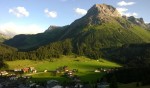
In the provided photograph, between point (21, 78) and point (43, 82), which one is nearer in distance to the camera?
point (43, 82)

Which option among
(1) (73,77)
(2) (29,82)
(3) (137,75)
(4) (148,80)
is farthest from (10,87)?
(4) (148,80)

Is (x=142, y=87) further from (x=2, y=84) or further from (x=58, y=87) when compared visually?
(x=2, y=84)

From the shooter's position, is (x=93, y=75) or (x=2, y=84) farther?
(x=93, y=75)

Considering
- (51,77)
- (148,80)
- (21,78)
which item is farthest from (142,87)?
(21,78)

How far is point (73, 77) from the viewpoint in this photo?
628ft

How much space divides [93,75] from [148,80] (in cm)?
7815

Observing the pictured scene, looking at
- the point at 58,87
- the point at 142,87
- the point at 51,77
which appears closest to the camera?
the point at 142,87

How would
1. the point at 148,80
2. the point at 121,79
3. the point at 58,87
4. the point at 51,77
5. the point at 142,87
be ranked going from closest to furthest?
the point at 142,87 → the point at 148,80 → the point at 58,87 → the point at 121,79 → the point at 51,77

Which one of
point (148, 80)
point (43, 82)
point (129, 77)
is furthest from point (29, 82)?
point (148, 80)

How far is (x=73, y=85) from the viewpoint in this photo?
165125mm

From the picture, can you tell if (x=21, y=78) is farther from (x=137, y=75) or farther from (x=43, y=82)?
(x=137, y=75)

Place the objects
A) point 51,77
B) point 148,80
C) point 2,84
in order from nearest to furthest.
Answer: point 148,80
point 2,84
point 51,77

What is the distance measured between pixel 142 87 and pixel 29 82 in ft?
268

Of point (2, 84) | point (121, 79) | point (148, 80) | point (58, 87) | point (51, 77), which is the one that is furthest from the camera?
point (51, 77)
